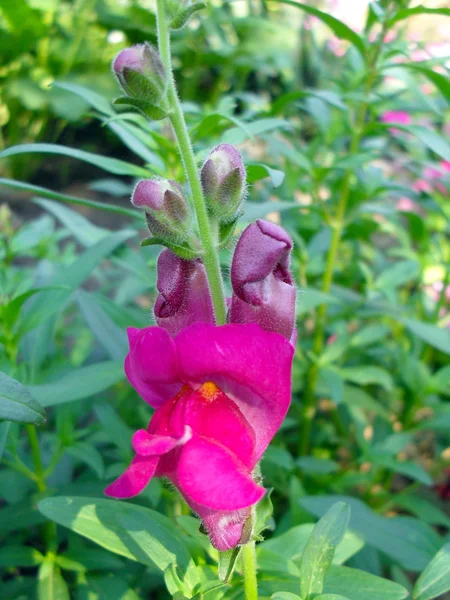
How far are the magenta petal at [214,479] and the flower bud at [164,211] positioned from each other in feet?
0.87

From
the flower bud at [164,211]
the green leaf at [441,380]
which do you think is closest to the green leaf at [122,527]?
the flower bud at [164,211]

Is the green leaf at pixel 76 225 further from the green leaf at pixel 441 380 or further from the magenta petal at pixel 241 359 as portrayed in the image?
the green leaf at pixel 441 380

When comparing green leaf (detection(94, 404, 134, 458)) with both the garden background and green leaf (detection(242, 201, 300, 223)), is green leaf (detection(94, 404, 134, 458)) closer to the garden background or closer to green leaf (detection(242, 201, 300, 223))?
the garden background

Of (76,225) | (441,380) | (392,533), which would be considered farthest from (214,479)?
(441,380)

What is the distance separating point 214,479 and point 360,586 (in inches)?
16.9

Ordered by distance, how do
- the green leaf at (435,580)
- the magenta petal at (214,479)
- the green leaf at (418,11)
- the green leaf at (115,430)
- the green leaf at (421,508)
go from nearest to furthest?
the magenta petal at (214,479) < the green leaf at (435,580) < the green leaf at (418,11) < the green leaf at (115,430) < the green leaf at (421,508)

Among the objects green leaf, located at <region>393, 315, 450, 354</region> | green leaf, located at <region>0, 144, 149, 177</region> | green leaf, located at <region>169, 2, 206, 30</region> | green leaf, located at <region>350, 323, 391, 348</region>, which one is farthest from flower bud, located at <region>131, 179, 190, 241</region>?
green leaf, located at <region>350, 323, 391, 348</region>

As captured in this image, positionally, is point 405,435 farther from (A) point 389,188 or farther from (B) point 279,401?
(B) point 279,401

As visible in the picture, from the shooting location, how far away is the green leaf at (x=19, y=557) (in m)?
1.16

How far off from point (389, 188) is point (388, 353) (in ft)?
1.85

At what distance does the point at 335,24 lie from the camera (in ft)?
4.33

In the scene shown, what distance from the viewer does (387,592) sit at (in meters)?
0.87

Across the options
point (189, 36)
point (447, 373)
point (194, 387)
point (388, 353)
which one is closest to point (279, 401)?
point (194, 387)

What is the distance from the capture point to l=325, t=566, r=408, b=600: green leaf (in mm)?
865
